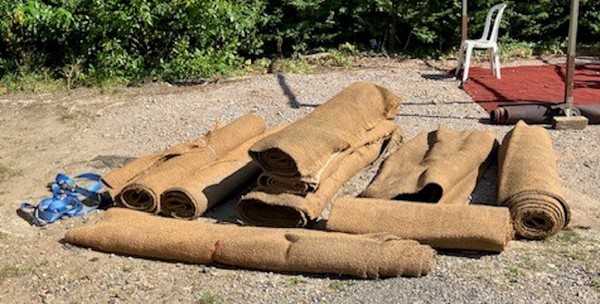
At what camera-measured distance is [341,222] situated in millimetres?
5031

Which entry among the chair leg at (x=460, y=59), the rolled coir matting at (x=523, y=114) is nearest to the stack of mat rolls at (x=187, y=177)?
the rolled coir matting at (x=523, y=114)

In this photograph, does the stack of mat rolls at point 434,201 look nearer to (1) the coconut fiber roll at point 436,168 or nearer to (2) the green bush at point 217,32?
(1) the coconut fiber roll at point 436,168

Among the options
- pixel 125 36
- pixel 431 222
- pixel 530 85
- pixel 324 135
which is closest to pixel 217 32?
pixel 125 36

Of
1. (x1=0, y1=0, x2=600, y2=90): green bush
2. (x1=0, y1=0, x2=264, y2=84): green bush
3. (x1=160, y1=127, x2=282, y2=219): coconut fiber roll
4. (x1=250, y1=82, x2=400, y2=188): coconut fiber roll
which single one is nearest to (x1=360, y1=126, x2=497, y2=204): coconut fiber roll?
(x1=250, y1=82, x2=400, y2=188): coconut fiber roll

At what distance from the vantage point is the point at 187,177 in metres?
5.93

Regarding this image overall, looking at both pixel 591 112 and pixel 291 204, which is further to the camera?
pixel 591 112

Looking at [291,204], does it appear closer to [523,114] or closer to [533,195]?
[533,195]

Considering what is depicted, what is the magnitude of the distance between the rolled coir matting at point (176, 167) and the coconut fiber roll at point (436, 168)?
1.28 m

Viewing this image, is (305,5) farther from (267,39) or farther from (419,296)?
(419,296)

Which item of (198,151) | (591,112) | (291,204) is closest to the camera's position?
(291,204)

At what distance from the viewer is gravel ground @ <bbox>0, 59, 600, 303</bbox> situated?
4488 millimetres

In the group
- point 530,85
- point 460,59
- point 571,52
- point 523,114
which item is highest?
point 571,52

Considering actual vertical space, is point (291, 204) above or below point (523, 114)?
above

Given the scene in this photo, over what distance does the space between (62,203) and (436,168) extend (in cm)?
271
